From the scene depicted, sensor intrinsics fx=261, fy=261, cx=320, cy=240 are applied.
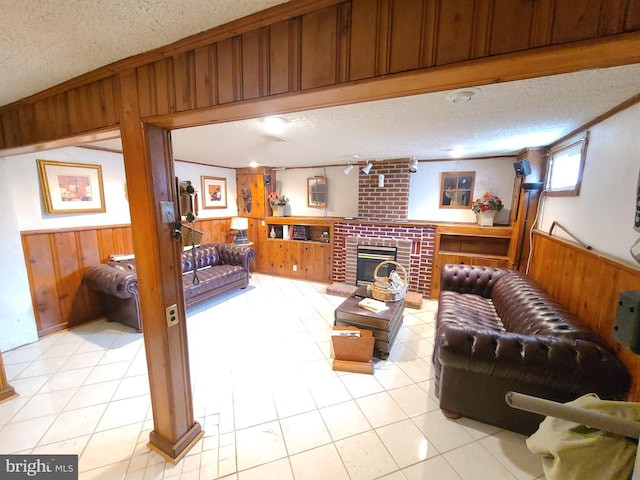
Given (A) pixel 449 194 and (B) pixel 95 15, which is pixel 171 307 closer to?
(B) pixel 95 15

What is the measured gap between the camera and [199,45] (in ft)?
3.47

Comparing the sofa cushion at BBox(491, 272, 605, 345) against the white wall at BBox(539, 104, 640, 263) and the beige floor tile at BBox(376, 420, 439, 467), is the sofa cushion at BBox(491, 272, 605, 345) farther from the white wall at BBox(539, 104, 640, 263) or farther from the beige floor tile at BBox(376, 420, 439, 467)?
the beige floor tile at BBox(376, 420, 439, 467)

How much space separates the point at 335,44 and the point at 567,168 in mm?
3047

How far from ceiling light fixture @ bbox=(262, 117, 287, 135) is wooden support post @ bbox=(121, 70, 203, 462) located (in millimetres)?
1014

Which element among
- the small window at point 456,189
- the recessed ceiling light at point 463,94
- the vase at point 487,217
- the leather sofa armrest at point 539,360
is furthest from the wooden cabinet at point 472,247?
the recessed ceiling light at point 463,94

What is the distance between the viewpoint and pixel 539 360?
60.1 inches

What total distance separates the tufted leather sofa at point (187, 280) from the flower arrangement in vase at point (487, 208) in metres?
3.65

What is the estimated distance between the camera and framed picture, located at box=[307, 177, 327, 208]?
16.5 feet

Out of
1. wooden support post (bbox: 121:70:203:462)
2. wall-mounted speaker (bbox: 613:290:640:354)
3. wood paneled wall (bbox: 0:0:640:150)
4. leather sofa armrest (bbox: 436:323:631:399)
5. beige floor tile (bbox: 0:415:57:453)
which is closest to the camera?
wall-mounted speaker (bbox: 613:290:640:354)

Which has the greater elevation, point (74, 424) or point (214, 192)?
point (214, 192)

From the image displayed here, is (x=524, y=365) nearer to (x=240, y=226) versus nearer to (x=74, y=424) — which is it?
(x=74, y=424)

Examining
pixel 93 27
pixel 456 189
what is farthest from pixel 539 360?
pixel 456 189

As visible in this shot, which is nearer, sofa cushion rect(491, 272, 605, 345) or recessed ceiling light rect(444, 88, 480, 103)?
recessed ceiling light rect(444, 88, 480, 103)

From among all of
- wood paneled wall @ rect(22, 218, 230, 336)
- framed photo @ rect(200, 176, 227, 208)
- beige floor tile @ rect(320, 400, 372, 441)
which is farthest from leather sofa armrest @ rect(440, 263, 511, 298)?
wood paneled wall @ rect(22, 218, 230, 336)
